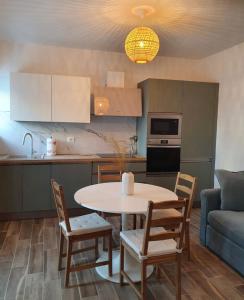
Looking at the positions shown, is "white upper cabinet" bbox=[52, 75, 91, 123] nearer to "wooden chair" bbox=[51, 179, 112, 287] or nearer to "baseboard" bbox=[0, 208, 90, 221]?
"baseboard" bbox=[0, 208, 90, 221]

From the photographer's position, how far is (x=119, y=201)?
2.30 metres

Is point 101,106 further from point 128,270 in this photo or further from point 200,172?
point 128,270

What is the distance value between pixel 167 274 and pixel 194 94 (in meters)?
2.78

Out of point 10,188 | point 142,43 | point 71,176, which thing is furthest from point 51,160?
point 142,43

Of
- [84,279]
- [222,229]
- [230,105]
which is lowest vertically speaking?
[84,279]

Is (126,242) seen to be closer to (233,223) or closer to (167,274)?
(167,274)

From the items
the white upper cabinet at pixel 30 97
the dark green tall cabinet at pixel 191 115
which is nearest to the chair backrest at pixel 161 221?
the dark green tall cabinet at pixel 191 115

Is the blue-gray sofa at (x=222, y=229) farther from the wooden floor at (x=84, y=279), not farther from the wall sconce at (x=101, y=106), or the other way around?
the wall sconce at (x=101, y=106)

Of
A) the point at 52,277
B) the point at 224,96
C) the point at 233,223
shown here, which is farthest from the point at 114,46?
the point at 52,277

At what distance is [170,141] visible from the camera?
4211 millimetres

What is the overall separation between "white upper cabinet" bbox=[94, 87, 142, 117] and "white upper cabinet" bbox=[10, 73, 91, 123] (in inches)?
7.9

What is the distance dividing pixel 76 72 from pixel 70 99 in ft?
1.92

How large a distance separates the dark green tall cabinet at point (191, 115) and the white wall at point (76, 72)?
→ 383mm

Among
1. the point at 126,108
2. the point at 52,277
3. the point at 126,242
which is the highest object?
the point at 126,108
